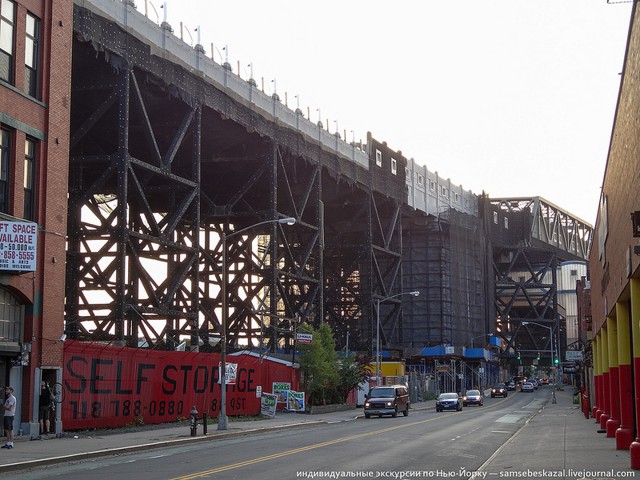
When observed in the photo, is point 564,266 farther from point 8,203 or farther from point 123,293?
point 8,203

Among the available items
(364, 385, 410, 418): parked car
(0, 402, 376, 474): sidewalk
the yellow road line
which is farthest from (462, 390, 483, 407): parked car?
the yellow road line

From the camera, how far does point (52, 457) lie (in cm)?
2362

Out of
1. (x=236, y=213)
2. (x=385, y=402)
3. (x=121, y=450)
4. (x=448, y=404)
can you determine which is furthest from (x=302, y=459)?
(x=236, y=213)

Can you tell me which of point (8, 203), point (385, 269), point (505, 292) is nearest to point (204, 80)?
point (8, 203)

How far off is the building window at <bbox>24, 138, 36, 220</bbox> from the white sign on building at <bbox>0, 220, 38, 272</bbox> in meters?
2.61

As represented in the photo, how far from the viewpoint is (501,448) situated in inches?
1056

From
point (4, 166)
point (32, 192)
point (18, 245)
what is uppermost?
point (4, 166)

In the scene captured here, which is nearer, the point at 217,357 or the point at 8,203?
the point at 8,203

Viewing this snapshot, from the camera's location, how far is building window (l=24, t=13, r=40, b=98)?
33.9 metres

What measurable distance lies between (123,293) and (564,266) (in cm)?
12013

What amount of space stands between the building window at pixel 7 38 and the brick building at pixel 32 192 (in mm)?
36

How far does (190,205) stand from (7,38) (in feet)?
120

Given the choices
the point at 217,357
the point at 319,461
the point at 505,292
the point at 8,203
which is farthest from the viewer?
the point at 505,292

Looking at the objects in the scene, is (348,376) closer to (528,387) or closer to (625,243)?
(625,243)
